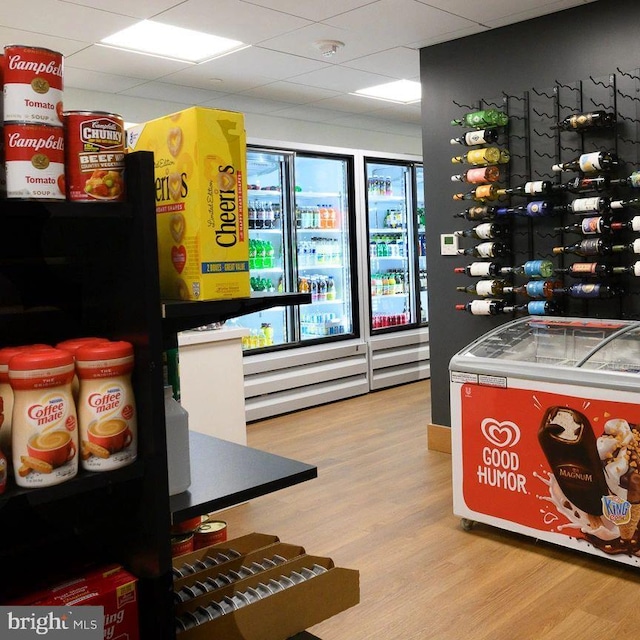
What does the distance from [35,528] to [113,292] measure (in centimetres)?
58

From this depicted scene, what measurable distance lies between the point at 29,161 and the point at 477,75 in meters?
4.05

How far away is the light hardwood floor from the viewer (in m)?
2.80

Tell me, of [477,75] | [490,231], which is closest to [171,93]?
[477,75]

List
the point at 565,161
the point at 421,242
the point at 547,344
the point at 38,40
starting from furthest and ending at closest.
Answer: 1. the point at 421,242
2. the point at 38,40
3. the point at 565,161
4. the point at 547,344

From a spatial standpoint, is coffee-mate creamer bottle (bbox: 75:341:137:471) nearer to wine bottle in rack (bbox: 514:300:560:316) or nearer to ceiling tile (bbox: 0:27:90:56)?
wine bottle in rack (bbox: 514:300:560:316)

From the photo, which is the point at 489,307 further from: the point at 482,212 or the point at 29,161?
the point at 29,161

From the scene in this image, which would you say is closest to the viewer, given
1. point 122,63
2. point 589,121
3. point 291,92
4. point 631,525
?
point 631,525

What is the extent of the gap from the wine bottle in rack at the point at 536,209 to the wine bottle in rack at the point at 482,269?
0.36 meters

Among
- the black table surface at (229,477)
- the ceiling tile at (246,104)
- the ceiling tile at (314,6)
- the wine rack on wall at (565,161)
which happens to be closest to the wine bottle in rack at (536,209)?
the wine rack on wall at (565,161)

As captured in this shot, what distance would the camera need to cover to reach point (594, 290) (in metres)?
4.06

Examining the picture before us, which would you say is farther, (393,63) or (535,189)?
(393,63)

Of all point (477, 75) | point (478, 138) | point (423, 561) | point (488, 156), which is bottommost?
point (423, 561)

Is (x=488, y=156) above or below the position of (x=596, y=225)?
above

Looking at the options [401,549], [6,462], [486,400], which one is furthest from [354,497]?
[6,462]
